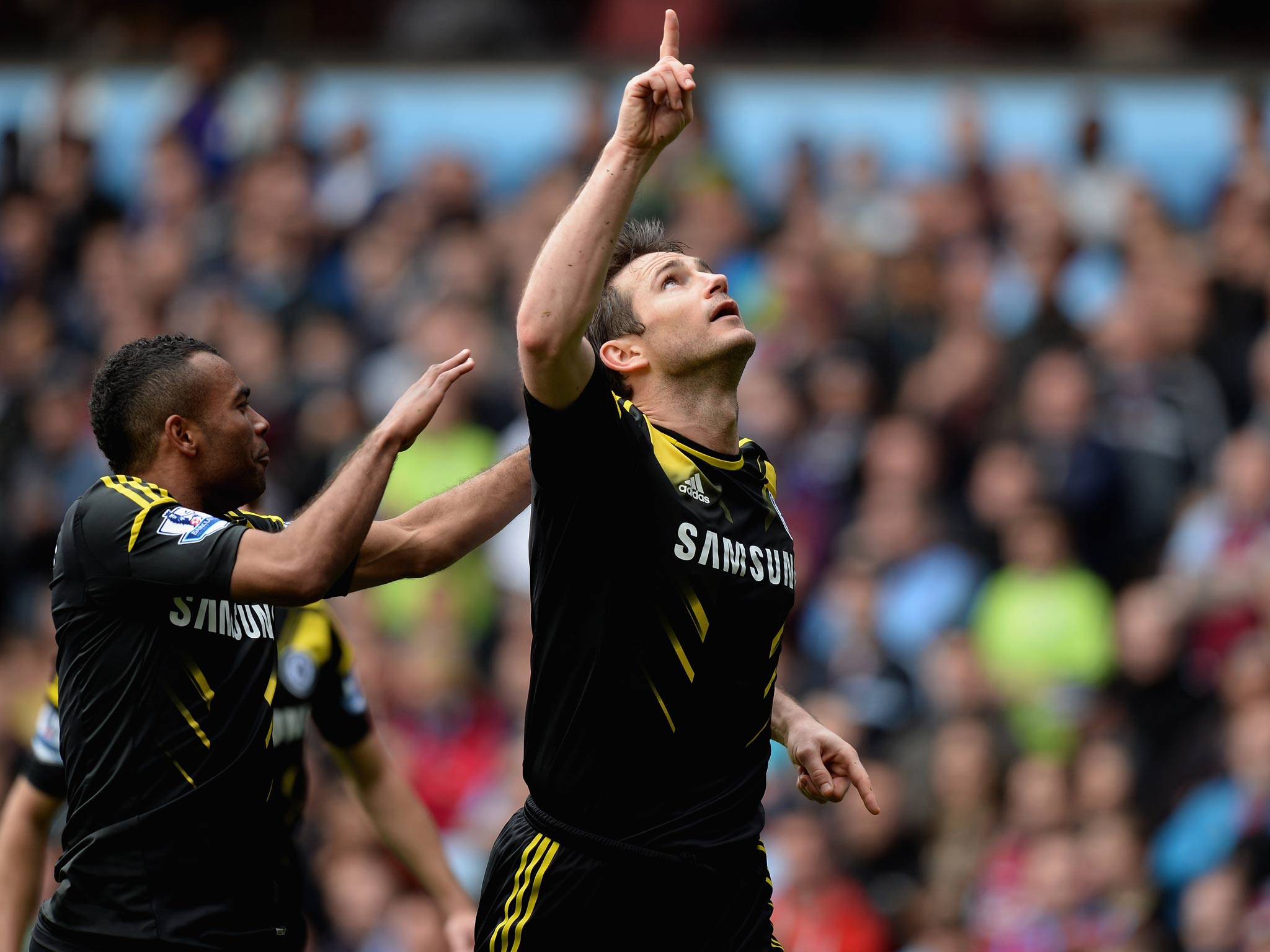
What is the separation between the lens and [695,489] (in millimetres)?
4789

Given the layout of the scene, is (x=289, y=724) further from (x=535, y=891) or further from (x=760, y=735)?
(x=760, y=735)

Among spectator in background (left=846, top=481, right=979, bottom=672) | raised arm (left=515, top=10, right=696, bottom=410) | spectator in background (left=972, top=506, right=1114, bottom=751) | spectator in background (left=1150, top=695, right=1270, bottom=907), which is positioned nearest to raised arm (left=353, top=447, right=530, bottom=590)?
raised arm (left=515, top=10, right=696, bottom=410)

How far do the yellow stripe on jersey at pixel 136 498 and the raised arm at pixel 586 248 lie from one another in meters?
1.13

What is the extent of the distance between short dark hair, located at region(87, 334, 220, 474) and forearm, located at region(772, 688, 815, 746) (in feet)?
6.14

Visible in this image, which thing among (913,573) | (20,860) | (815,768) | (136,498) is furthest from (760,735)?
(913,573)

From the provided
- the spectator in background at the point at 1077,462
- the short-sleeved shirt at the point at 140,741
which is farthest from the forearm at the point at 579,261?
the spectator in background at the point at 1077,462

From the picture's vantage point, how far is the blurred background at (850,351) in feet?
31.3

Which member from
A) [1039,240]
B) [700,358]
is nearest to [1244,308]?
[1039,240]

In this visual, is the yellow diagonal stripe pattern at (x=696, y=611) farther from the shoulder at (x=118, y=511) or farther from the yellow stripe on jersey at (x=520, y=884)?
the shoulder at (x=118, y=511)

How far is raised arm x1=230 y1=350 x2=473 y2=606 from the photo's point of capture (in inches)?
179

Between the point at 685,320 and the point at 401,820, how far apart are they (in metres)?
2.24

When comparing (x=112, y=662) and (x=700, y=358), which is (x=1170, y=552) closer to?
(x=700, y=358)

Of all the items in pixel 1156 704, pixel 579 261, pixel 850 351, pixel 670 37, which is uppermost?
pixel 670 37

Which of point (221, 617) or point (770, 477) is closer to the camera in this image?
point (221, 617)
